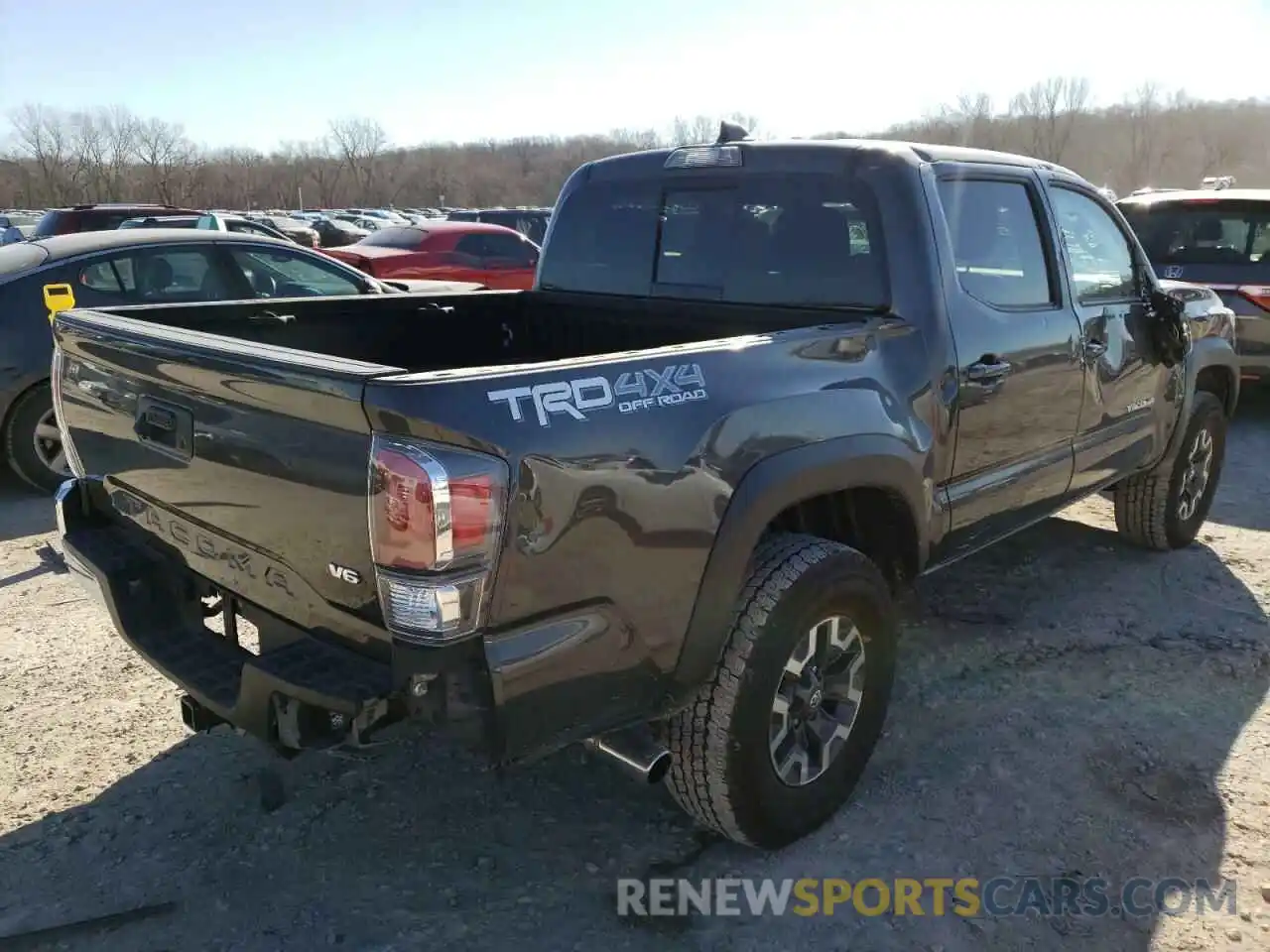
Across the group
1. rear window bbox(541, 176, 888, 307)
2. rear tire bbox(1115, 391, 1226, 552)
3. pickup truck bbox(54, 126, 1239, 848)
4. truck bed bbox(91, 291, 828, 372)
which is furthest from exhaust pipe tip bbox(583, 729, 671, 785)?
rear tire bbox(1115, 391, 1226, 552)

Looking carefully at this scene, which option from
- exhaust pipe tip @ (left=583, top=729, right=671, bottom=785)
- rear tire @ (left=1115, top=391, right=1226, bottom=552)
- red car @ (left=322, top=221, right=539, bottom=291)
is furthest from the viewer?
red car @ (left=322, top=221, right=539, bottom=291)

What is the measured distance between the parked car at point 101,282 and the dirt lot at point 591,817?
2249 mm

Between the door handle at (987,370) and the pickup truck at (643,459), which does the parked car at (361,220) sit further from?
the door handle at (987,370)

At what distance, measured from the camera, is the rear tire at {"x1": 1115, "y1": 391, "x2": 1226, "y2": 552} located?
5016 mm

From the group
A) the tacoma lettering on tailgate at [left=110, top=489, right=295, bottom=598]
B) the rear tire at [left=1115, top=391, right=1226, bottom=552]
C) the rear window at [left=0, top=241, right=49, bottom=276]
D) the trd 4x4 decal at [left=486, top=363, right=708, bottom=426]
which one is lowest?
the rear tire at [left=1115, top=391, right=1226, bottom=552]

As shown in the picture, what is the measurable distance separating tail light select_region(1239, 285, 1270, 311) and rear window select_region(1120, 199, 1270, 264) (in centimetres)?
35

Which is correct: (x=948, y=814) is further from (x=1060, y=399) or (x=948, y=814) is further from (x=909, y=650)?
(x=1060, y=399)

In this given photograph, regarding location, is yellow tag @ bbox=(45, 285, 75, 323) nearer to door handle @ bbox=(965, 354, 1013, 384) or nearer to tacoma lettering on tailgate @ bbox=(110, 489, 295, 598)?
tacoma lettering on tailgate @ bbox=(110, 489, 295, 598)

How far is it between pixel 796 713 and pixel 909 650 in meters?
1.47

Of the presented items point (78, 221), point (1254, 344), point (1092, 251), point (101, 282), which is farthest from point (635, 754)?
point (78, 221)

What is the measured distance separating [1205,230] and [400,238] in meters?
9.07

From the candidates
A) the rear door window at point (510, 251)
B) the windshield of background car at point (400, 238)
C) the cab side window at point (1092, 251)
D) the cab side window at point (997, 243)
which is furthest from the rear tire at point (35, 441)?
the rear door window at point (510, 251)

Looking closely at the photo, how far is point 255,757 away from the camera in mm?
3336

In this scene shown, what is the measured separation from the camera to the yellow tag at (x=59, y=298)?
5.57m
